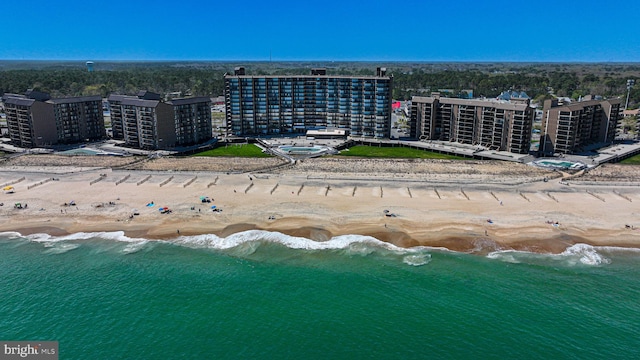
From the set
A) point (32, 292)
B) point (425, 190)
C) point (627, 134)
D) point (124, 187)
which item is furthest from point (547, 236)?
point (627, 134)

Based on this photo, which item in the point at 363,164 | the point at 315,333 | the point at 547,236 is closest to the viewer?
the point at 315,333

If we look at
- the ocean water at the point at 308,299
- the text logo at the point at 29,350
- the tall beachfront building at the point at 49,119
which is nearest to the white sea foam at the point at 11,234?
the ocean water at the point at 308,299

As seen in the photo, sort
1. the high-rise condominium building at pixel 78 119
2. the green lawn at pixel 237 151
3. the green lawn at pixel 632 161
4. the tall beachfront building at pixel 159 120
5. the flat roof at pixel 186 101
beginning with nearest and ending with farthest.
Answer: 1. the green lawn at pixel 632 161
2. the tall beachfront building at pixel 159 120
3. the green lawn at pixel 237 151
4. the flat roof at pixel 186 101
5. the high-rise condominium building at pixel 78 119

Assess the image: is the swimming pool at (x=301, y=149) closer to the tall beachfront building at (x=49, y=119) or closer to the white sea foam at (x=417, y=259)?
the tall beachfront building at (x=49, y=119)

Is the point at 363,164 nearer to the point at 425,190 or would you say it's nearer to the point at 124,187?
the point at 425,190

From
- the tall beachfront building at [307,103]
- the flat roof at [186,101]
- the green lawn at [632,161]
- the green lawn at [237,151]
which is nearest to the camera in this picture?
the green lawn at [632,161]

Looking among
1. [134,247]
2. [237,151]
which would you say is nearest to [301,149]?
[237,151]
